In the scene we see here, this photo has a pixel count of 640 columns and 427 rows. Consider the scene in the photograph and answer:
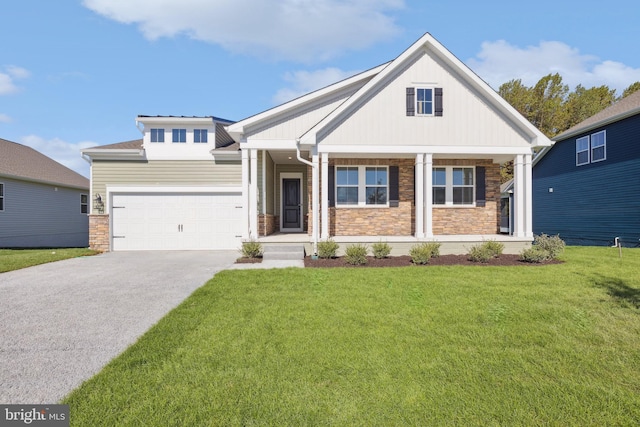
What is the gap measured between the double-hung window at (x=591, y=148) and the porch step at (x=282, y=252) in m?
15.8

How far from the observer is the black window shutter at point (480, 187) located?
38.8ft

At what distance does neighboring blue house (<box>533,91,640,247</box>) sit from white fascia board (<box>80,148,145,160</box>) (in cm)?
2063

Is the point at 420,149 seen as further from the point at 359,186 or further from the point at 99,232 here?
the point at 99,232

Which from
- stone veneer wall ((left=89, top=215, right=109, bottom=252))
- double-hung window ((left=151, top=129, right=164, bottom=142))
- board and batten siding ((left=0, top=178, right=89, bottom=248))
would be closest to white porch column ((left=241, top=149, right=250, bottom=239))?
double-hung window ((left=151, top=129, right=164, bottom=142))

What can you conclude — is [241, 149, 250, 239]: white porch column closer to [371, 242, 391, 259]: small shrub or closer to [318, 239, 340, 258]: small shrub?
[318, 239, 340, 258]: small shrub

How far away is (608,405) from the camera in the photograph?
248cm

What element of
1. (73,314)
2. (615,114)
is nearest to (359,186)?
(73,314)

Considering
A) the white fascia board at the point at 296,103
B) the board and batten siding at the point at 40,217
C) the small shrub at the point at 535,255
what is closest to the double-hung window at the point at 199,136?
the white fascia board at the point at 296,103

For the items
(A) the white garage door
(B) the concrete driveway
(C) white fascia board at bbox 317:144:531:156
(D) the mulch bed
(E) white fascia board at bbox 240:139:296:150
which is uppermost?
(E) white fascia board at bbox 240:139:296:150

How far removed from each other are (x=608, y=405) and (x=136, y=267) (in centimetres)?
956

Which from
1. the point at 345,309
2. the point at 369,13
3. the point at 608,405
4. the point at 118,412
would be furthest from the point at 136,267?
the point at 369,13

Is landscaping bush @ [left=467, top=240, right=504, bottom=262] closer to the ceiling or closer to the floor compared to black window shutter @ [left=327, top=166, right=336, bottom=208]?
closer to the floor

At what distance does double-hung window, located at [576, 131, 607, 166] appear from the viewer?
1564 centimetres

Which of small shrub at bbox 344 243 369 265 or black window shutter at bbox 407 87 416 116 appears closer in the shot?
small shrub at bbox 344 243 369 265
